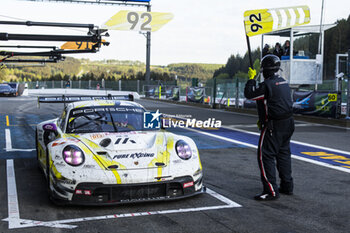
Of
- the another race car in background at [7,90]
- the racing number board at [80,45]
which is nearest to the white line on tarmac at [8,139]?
the racing number board at [80,45]

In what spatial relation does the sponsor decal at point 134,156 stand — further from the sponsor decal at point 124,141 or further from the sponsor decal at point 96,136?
the sponsor decal at point 96,136

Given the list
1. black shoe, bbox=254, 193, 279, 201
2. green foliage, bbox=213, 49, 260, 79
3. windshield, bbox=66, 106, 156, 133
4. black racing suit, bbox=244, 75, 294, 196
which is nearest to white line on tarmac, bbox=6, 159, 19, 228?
windshield, bbox=66, 106, 156, 133

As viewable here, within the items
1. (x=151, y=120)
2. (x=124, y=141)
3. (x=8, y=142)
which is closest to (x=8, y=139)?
(x=8, y=142)

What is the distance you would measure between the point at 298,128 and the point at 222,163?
299 inches

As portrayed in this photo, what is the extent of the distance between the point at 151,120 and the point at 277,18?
11.7 meters

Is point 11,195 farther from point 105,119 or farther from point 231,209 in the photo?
point 231,209

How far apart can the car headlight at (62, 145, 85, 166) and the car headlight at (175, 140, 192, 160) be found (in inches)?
44.6

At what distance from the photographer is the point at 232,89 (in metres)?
24.3

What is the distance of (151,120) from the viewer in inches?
238

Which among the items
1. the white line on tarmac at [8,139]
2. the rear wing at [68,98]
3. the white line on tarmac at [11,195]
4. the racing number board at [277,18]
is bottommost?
the white line on tarmac at [8,139]

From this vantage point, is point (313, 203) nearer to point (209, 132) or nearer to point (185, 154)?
point (185, 154)

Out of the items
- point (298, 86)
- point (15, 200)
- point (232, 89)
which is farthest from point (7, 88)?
point (15, 200)

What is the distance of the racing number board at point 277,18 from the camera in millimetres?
14422

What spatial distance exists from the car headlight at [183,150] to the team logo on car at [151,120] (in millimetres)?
786
